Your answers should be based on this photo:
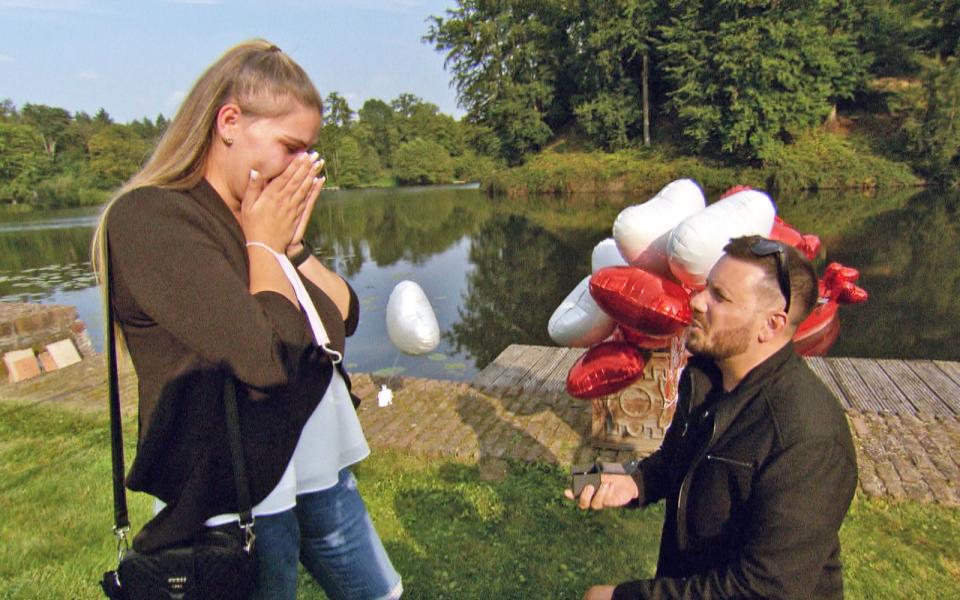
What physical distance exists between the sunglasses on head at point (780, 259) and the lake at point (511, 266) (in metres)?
6.54

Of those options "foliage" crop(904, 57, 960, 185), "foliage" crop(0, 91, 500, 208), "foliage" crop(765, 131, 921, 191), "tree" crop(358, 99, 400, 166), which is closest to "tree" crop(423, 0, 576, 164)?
"foliage" crop(0, 91, 500, 208)

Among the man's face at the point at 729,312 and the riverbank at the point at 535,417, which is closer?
the man's face at the point at 729,312

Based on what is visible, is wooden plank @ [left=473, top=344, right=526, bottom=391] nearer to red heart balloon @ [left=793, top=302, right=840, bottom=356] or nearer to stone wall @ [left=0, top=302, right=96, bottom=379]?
Answer: red heart balloon @ [left=793, top=302, right=840, bottom=356]

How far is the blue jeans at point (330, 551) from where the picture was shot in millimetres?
1467

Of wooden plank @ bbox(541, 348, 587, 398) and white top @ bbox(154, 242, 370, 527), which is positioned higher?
white top @ bbox(154, 242, 370, 527)

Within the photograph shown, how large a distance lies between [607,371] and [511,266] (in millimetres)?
11203

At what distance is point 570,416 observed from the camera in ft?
16.4

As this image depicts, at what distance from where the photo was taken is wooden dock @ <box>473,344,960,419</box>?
4.97 metres

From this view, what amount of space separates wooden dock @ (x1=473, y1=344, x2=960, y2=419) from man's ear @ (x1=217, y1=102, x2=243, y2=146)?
4530 mm

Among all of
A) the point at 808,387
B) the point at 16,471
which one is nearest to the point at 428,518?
the point at 808,387

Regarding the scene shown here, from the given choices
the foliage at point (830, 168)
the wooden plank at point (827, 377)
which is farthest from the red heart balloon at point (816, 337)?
the foliage at point (830, 168)

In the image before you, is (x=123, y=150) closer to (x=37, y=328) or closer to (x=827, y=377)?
(x=37, y=328)

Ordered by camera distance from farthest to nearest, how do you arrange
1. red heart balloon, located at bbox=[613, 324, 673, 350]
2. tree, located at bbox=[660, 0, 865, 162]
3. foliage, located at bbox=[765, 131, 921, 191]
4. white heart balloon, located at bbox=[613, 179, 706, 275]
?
tree, located at bbox=[660, 0, 865, 162] < foliage, located at bbox=[765, 131, 921, 191] < red heart balloon, located at bbox=[613, 324, 673, 350] < white heart balloon, located at bbox=[613, 179, 706, 275]

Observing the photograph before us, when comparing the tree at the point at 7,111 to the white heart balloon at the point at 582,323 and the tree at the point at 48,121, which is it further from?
the white heart balloon at the point at 582,323
